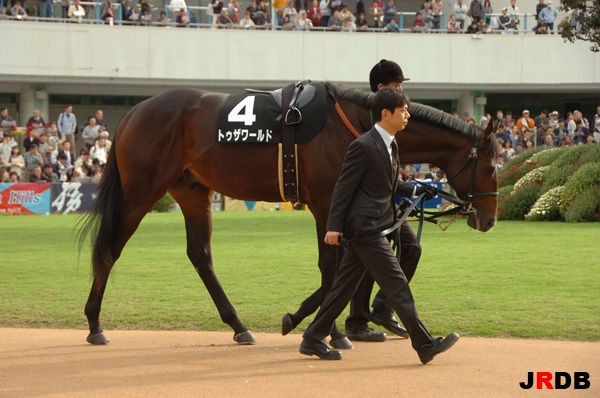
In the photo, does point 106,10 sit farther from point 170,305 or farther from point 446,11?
point 170,305

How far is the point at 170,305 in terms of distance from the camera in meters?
Result: 8.48

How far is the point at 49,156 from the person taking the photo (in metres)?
23.2

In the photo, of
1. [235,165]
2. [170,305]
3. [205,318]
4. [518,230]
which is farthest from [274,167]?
[518,230]

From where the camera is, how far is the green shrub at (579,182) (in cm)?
1670

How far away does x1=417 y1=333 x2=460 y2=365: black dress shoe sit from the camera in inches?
224

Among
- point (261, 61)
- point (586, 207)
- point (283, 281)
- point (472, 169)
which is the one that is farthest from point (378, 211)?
point (261, 61)

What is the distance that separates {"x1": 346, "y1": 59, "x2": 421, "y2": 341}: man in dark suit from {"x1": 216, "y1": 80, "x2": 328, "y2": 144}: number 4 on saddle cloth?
445 millimetres

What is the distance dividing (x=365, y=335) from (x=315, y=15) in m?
24.9

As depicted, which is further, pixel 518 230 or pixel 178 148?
pixel 518 230

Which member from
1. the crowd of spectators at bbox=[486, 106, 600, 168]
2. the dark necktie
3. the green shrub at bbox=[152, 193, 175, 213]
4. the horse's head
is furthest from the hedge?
the dark necktie

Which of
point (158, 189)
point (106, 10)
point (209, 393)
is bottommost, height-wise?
point (209, 393)

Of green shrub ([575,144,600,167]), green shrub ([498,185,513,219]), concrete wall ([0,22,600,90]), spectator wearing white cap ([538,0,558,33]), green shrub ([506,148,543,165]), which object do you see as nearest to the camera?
green shrub ([575,144,600,167])

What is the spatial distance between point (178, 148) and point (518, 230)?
30.6 ft

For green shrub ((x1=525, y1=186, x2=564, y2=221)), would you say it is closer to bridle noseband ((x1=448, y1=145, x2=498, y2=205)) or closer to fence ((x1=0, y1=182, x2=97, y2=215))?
fence ((x1=0, y1=182, x2=97, y2=215))
